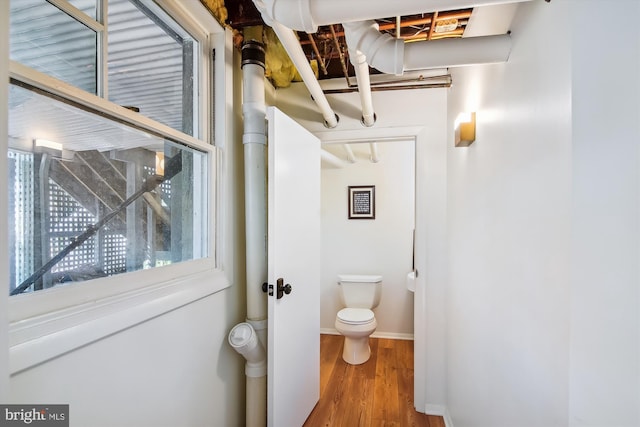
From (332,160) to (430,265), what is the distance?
1.46m

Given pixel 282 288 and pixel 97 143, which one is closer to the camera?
pixel 97 143

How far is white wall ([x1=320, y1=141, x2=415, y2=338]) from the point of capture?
3.24m

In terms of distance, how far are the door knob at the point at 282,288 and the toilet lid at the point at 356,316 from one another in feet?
4.02

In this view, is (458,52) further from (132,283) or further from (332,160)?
(332,160)

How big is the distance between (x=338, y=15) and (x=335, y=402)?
229 cm

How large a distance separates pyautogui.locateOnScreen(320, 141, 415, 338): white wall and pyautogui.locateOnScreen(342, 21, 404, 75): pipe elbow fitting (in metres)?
2.09

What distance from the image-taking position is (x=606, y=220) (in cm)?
66

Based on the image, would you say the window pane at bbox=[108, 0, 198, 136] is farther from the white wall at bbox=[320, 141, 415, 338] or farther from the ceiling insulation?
the white wall at bbox=[320, 141, 415, 338]

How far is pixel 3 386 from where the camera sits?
52 centimetres

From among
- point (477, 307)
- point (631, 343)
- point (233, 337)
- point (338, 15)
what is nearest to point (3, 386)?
point (233, 337)

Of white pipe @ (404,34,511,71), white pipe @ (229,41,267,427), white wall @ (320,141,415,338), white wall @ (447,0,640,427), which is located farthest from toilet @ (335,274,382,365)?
white pipe @ (404,34,511,71)

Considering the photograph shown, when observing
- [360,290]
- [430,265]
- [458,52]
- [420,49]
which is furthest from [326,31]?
[360,290]

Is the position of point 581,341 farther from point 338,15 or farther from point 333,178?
point 333,178

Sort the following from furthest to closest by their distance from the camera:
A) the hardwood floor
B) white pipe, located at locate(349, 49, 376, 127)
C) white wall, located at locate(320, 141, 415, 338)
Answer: white wall, located at locate(320, 141, 415, 338), the hardwood floor, white pipe, located at locate(349, 49, 376, 127)
